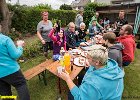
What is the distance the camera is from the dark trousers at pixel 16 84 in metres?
3.37

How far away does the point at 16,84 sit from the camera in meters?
3.43

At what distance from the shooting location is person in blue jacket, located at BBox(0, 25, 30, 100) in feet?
10.4

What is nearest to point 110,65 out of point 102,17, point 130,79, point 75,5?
point 130,79

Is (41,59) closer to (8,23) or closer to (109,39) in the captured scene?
(109,39)

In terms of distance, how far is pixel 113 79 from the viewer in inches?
89.6

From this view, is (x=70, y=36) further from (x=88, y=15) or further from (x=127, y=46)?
(x=88, y=15)

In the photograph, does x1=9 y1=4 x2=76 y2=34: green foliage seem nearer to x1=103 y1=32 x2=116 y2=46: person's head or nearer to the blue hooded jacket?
x1=103 y1=32 x2=116 y2=46: person's head

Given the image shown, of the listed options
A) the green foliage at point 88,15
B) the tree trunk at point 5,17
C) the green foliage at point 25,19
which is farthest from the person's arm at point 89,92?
the green foliage at point 88,15

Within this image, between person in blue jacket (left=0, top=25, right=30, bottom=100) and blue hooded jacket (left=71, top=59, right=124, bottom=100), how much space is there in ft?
4.71

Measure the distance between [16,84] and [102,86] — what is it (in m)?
1.81

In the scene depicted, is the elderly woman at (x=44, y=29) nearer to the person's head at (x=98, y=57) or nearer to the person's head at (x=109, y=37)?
the person's head at (x=109, y=37)

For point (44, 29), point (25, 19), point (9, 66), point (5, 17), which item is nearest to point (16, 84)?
point (9, 66)

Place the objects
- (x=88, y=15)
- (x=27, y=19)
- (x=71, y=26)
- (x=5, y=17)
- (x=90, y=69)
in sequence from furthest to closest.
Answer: (x=88, y=15)
(x=27, y=19)
(x=5, y=17)
(x=71, y=26)
(x=90, y=69)

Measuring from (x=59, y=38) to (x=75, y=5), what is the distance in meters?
63.8
